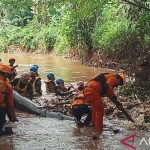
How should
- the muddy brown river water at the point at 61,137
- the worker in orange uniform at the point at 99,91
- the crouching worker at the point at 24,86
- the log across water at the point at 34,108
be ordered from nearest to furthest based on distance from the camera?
1. the muddy brown river water at the point at 61,137
2. the worker in orange uniform at the point at 99,91
3. the log across water at the point at 34,108
4. the crouching worker at the point at 24,86

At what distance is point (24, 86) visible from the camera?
38.8 ft

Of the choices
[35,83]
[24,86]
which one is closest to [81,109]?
[24,86]

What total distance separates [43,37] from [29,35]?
343cm

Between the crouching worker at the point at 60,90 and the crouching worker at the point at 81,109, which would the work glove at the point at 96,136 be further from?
the crouching worker at the point at 60,90

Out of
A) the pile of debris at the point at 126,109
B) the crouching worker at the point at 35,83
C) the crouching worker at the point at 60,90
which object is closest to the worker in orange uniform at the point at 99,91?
the pile of debris at the point at 126,109

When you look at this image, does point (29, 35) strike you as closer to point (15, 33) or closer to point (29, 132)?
point (15, 33)

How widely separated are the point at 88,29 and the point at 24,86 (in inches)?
479

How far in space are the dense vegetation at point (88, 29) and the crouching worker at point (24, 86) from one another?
2.08m

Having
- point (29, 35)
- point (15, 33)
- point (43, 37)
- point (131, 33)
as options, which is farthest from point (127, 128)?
point (15, 33)

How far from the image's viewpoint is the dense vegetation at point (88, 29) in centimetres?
1181

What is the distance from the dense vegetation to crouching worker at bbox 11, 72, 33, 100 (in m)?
2.08

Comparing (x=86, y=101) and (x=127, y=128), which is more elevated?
(x=86, y=101)

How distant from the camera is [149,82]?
11219mm

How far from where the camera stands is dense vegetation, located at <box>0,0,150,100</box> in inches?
465
